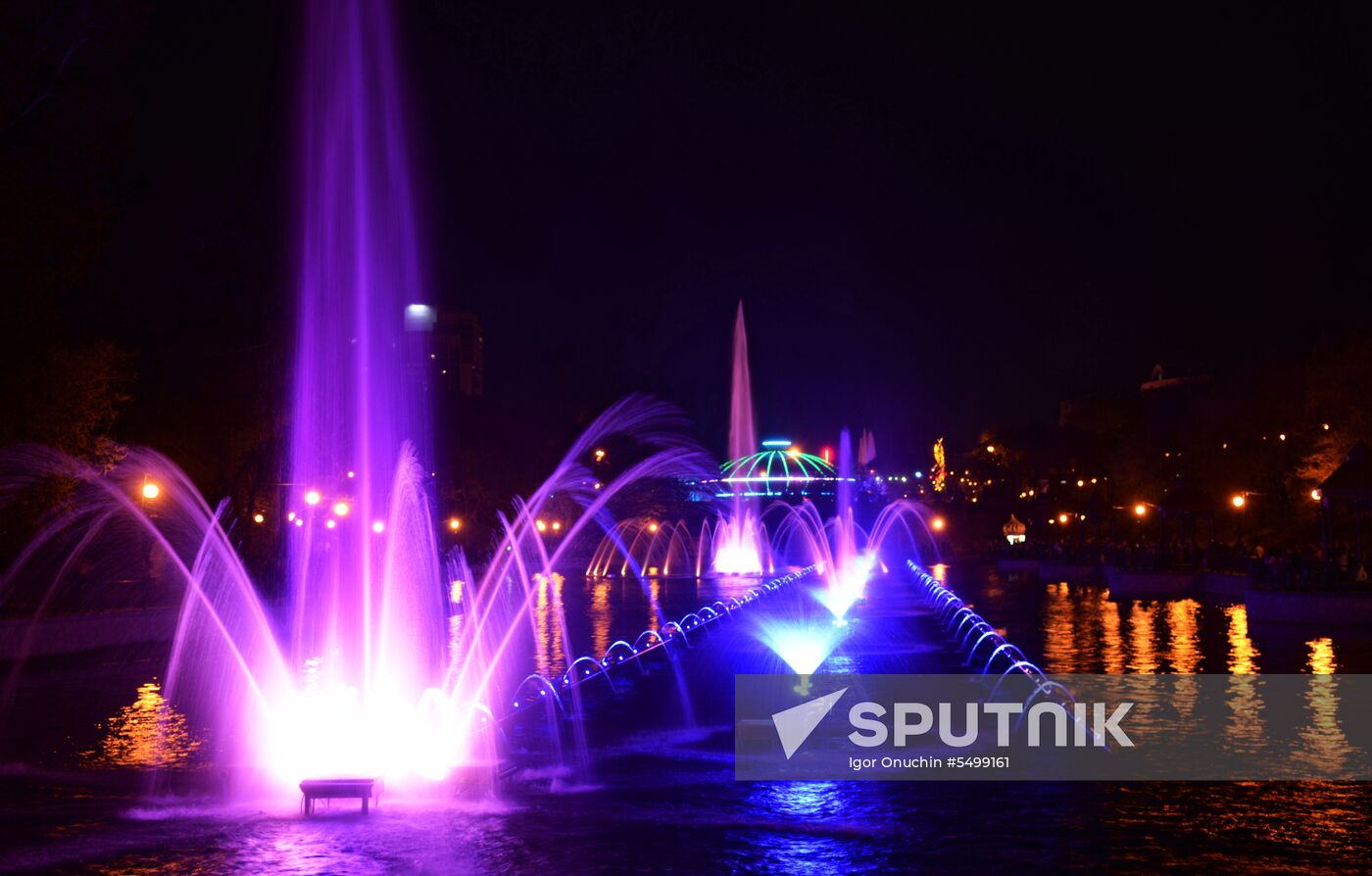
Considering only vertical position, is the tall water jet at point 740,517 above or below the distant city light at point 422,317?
below

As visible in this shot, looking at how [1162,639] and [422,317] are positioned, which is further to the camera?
[422,317]

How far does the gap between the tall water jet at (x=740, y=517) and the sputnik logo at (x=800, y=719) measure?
4852 centimetres

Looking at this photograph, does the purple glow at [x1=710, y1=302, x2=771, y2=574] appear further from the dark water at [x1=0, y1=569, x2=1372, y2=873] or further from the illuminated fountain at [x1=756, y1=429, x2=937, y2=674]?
the dark water at [x1=0, y1=569, x2=1372, y2=873]

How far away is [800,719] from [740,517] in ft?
180

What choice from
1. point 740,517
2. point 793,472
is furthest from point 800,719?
point 793,472

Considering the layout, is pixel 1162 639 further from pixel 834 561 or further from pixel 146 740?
pixel 834 561

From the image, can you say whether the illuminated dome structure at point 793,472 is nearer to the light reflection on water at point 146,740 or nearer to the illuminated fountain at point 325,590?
the illuminated fountain at point 325,590

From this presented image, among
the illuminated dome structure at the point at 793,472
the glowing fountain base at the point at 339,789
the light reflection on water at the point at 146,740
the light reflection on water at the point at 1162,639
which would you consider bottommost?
the light reflection on water at the point at 146,740

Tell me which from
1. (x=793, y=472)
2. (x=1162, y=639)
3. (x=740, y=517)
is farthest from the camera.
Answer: (x=793, y=472)

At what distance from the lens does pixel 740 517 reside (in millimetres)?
72875

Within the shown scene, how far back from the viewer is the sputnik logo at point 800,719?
54.2 feet

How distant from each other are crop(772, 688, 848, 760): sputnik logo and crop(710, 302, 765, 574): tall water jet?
48.5 meters

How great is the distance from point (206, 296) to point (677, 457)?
6727cm

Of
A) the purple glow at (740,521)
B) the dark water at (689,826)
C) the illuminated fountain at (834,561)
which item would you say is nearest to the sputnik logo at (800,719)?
the dark water at (689,826)
